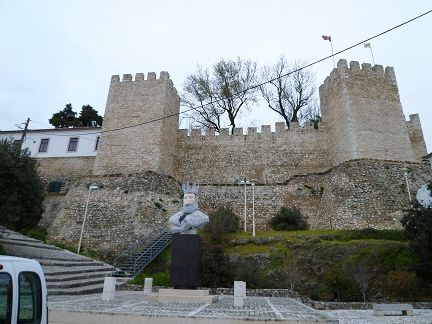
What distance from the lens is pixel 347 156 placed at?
894 inches

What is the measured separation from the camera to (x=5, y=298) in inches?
146

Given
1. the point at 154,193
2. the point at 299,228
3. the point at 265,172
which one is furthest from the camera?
the point at 265,172

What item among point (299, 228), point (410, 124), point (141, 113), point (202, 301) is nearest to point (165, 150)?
point (141, 113)

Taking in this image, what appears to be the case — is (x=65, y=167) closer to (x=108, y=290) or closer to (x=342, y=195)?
(x=108, y=290)

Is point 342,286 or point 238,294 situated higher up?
point 342,286

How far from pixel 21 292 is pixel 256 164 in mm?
22812

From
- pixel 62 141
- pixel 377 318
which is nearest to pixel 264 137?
pixel 62 141

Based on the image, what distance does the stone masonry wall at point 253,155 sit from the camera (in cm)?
2558

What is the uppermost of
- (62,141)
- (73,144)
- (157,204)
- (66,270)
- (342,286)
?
(62,141)

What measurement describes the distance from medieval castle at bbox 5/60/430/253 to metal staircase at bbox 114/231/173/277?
1052mm

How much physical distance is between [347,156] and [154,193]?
1298 cm

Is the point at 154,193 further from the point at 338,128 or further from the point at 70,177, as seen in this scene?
the point at 338,128

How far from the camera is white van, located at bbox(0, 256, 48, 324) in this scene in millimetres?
3713

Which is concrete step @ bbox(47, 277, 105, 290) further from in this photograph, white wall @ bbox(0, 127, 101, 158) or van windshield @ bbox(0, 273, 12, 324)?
white wall @ bbox(0, 127, 101, 158)
